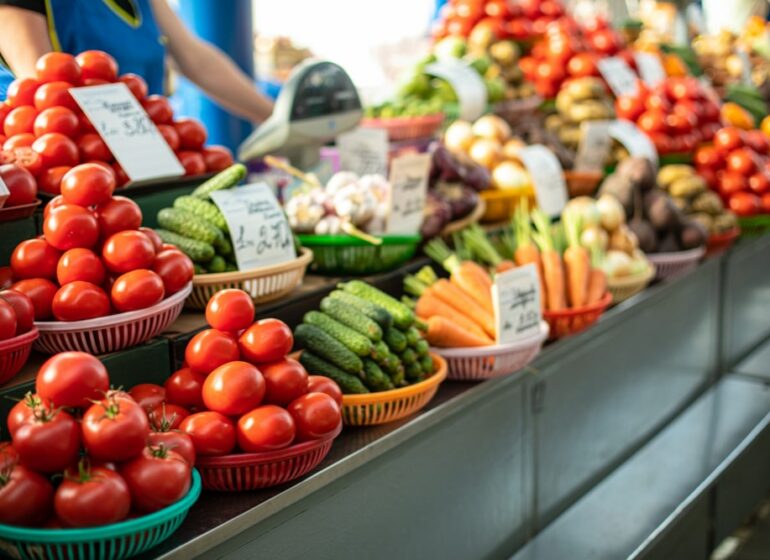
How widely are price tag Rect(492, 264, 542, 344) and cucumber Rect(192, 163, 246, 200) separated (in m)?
0.71

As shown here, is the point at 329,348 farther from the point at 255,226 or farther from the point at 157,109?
the point at 157,109

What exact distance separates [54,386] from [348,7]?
983 cm

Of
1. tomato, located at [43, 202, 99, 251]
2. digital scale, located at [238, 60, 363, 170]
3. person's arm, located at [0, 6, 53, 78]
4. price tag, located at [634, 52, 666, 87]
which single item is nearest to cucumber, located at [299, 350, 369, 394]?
tomato, located at [43, 202, 99, 251]

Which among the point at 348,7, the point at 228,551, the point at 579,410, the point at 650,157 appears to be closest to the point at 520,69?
the point at 650,157

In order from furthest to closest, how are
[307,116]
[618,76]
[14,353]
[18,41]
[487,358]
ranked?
[618,76] < [307,116] < [18,41] < [487,358] < [14,353]

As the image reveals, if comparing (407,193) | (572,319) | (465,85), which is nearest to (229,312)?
(407,193)

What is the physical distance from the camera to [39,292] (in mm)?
1870

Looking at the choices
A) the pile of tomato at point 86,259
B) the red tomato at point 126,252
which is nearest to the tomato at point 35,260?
the pile of tomato at point 86,259

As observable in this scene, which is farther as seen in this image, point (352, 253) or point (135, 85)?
point (352, 253)

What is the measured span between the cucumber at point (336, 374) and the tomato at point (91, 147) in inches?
27.3

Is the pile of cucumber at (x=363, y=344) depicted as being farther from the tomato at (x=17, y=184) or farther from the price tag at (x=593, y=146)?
the price tag at (x=593, y=146)

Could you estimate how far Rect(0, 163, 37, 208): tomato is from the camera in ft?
6.53

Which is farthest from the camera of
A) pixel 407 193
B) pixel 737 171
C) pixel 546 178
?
pixel 737 171

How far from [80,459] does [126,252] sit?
50cm
